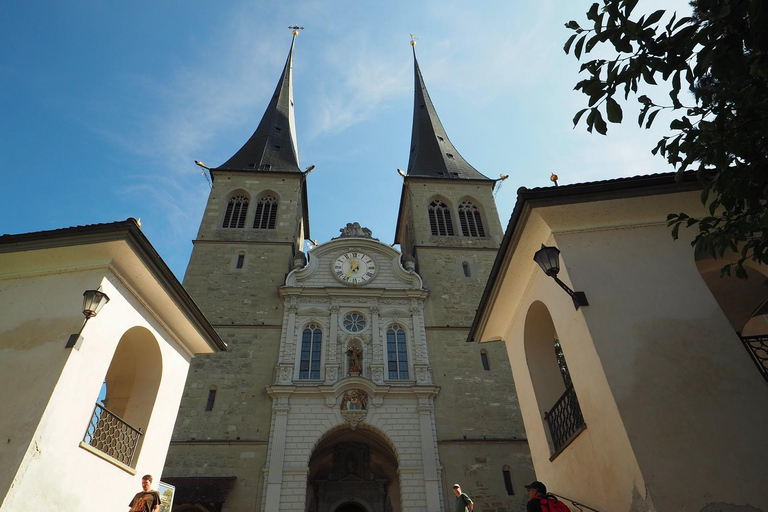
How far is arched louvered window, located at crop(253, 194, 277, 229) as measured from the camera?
890 inches

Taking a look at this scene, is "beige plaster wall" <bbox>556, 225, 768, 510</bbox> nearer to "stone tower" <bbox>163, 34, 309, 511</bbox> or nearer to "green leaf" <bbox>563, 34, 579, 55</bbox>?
"green leaf" <bbox>563, 34, 579, 55</bbox>

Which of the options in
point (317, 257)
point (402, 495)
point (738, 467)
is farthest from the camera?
point (317, 257)

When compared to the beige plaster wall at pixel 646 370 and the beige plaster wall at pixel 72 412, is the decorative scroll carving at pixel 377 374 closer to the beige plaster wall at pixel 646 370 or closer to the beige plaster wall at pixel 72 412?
the beige plaster wall at pixel 72 412

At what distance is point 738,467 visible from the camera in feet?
15.2

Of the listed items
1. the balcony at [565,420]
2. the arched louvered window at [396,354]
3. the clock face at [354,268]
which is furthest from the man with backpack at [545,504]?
the clock face at [354,268]

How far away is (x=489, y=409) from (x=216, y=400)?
9159mm

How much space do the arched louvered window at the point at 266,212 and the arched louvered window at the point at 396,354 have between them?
816 cm

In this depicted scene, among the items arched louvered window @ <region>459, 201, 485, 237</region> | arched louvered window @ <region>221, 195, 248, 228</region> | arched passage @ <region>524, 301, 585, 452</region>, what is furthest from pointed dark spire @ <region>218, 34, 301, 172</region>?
arched passage @ <region>524, 301, 585, 452</region>

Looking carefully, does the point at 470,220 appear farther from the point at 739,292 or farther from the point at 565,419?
the point at 565,419

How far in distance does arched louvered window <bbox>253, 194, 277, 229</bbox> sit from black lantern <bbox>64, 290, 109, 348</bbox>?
1654cm

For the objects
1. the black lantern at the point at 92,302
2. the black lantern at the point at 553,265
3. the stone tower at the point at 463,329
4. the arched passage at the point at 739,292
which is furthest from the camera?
the stone tower at the point at 463,329

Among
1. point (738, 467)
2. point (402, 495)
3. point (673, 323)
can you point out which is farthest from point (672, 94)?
point (402, 495)

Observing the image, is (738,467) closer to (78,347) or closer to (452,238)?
(78,347)

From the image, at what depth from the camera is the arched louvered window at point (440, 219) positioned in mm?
23156
